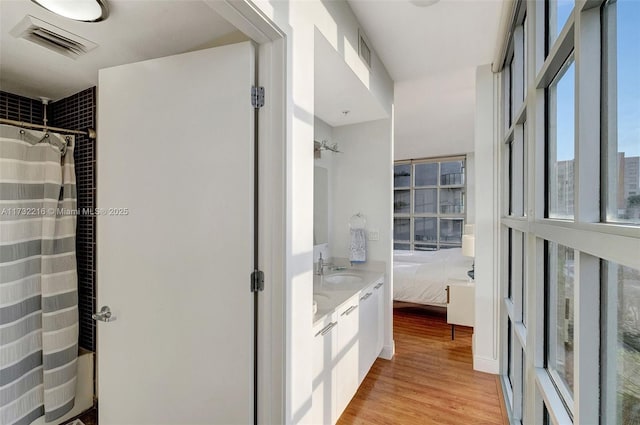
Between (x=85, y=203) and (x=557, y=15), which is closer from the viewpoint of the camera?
(x=557, y=15)

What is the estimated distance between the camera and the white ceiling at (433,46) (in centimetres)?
184

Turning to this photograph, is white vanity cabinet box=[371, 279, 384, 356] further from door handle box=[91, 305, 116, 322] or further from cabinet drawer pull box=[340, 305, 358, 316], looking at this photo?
door handle box=[91, 305, 116, 322]

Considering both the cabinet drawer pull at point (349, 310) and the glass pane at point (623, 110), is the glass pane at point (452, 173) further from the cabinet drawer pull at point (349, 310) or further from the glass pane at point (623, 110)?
the glass pane at point (623, 110)

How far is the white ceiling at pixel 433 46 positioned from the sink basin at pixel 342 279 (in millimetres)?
1920

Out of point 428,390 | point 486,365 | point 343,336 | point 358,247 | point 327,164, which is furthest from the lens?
point 327,164

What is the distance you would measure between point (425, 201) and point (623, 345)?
23.1 feet

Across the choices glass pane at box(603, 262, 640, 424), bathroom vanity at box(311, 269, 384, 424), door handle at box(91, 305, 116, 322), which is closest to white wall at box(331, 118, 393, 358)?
bathroom vanity at box(311, 269, 384, 424)

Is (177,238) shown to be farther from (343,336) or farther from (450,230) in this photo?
(450,230)

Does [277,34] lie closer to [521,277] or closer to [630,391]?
[630,391]

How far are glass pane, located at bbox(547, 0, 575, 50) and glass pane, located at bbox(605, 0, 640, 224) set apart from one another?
0.34 m

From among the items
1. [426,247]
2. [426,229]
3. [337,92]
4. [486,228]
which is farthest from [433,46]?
[426,247]

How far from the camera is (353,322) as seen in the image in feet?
6.89

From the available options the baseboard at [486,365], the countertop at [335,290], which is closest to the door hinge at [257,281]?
the countertop at [335,290]

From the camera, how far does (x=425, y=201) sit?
7.27m
